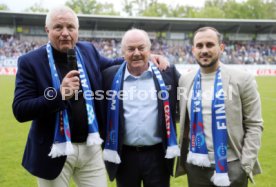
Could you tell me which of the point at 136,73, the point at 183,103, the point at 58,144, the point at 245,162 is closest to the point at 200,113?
the point at 183,103

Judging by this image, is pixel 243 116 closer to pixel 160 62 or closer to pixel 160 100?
pixel 160 100

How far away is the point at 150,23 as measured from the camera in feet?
141

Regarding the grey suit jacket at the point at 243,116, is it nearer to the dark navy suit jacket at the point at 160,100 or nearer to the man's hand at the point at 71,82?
the dark navy suit jacket at the point at 160,100

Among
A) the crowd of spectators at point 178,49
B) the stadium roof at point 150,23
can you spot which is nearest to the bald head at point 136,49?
the crowd of spectators at point 178,49

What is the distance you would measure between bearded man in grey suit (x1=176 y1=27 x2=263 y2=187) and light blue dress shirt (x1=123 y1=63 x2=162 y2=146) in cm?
41

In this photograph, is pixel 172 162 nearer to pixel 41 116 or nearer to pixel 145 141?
pixel 145 141

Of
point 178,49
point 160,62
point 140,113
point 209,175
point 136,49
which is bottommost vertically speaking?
point 178,49

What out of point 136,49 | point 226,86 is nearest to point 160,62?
point 136,49

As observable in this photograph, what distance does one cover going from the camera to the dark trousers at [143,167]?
374 centimetres

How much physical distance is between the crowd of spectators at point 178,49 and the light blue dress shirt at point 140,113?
32.1 metres

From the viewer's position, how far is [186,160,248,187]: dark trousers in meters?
3.45

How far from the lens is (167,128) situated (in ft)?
12.3

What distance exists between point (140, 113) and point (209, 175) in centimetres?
98

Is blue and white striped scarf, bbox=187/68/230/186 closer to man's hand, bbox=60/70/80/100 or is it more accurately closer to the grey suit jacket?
the grey suit jacket
